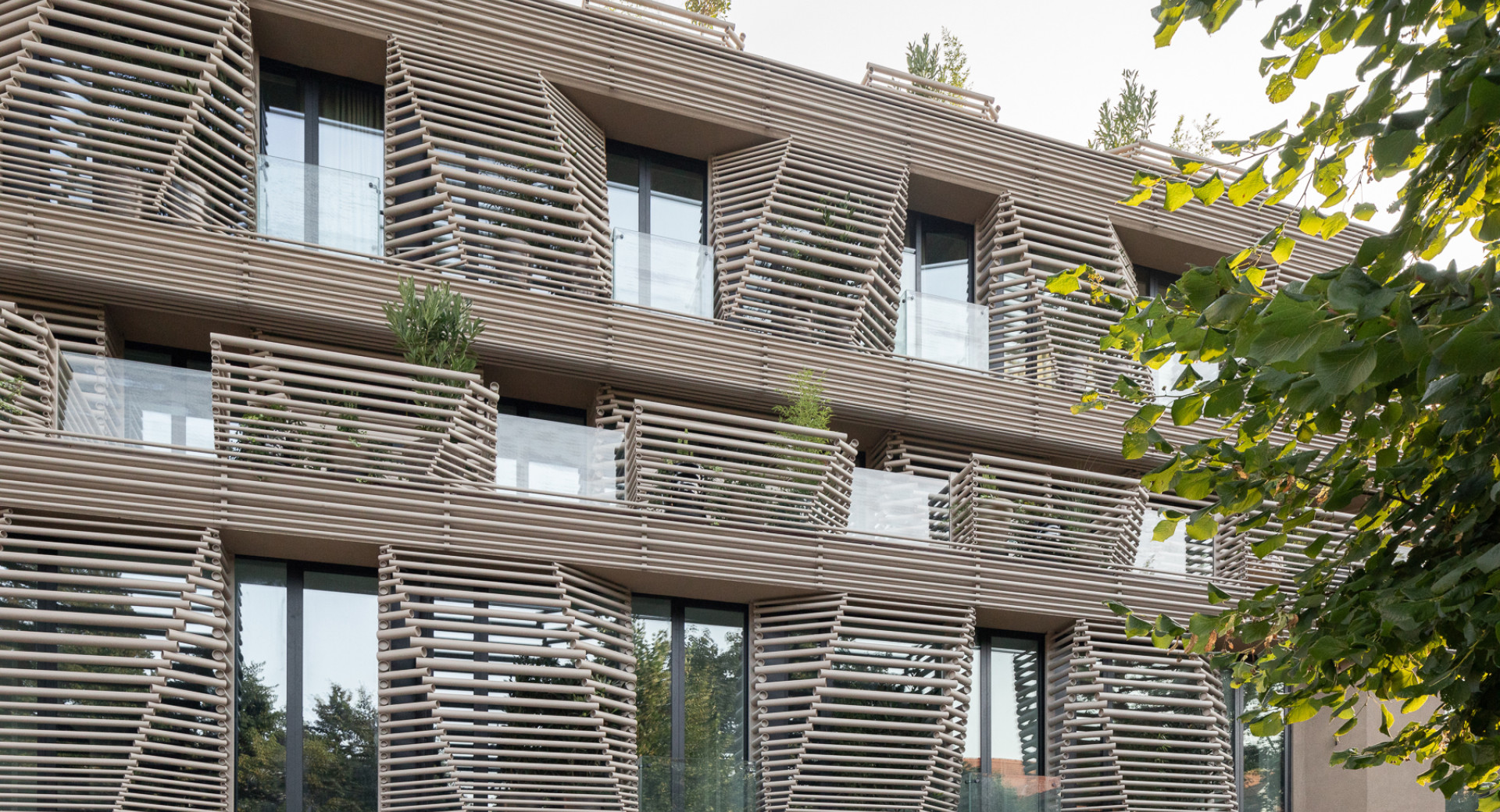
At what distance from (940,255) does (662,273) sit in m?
4.60

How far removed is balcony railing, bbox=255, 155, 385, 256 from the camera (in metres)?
11.8

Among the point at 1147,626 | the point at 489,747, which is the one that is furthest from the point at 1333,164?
the point at 489,747

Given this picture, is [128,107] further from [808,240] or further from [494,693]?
[808,240]

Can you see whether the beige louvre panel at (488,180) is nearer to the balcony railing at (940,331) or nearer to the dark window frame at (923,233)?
the balcony railing at (940,331)

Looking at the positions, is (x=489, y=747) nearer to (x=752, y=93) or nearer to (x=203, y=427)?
(x=203, y=427)

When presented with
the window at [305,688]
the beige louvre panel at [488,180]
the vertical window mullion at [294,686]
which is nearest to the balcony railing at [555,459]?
the beige louvre panel at [488,180]

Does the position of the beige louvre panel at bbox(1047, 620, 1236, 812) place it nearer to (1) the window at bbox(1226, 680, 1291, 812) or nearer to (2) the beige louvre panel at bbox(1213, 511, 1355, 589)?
(2) the beige louvre panel at bbox(1213, 511, 1355, 589)

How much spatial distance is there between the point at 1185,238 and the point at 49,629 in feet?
46.2

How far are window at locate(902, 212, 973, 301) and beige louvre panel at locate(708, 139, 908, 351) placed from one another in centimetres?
118

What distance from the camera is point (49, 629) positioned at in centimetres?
1003

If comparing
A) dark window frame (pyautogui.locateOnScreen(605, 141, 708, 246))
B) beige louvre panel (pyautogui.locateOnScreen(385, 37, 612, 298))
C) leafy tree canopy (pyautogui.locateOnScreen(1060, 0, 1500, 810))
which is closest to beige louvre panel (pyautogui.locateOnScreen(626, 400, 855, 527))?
beige louvre panel (pyautogui.locateOnScreen(385, 37, 612, 298))

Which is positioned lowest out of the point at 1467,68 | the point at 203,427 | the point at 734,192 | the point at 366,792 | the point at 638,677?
the point at 366,792

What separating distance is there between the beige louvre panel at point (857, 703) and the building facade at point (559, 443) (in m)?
0.06

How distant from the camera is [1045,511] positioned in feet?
46.6
